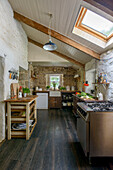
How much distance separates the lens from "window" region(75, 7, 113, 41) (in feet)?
7.88

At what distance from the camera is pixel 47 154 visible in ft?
6.42

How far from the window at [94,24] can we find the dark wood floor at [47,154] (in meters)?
2.77

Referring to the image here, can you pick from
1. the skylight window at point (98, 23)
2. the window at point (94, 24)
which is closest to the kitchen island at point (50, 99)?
the window at point (94, 24)

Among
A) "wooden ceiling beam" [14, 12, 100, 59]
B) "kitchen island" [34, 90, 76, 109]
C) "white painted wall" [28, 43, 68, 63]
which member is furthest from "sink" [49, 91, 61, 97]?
"wooden ceiling beam" [14, 12, 100, 59]

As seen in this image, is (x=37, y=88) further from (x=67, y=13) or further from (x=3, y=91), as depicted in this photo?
(x=67, y=13)

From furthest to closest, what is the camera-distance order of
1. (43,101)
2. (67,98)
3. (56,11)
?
(67,98) < (43,101) < (56,11)

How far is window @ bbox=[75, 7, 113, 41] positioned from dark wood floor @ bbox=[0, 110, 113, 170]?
109 inches

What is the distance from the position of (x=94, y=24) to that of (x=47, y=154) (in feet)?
10.4

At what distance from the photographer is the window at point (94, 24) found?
2.40 m

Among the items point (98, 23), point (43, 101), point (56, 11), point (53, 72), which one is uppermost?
point (56, 11)

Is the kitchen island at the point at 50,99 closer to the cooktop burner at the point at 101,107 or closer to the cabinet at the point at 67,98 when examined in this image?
the cabinet at the point at 67,98

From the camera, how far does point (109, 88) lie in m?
2.87

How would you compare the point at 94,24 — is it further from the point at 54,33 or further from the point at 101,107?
the point at 101,107

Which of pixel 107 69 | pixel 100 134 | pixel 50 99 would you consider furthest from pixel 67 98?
pixel 100 134
